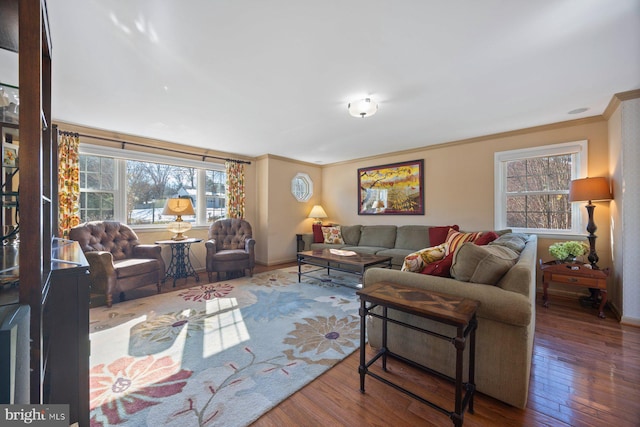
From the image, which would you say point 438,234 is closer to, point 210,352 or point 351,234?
point 351,234

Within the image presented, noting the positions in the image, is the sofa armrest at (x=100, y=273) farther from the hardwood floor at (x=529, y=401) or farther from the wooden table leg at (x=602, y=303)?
the wooden table leg at (x=602, y=303)

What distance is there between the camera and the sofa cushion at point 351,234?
5.30m

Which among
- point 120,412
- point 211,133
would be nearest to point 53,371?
point 120,412

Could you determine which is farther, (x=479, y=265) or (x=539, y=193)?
(x=539, y=193)

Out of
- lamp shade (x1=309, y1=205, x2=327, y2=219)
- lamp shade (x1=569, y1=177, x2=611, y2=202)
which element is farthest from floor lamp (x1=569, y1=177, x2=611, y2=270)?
lamp shade (x1=309, y1=205, x2=327, y2=219)

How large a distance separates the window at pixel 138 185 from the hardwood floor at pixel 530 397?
393 cm

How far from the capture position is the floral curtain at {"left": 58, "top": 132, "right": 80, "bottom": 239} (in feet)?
10.7

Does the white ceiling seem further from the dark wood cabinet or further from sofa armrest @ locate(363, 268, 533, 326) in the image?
sofa armrest @ locate(363, 268, 533, 326)

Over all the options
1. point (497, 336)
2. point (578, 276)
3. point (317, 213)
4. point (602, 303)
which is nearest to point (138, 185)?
point (317, 213)

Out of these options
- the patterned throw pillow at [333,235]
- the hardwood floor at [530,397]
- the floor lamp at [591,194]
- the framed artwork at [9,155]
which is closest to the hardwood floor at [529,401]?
the hardwood floor at [530,397]

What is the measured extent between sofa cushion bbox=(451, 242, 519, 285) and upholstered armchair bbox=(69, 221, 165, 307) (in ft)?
11.7

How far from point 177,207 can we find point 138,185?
3.06ft

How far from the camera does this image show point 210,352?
201 centimetres

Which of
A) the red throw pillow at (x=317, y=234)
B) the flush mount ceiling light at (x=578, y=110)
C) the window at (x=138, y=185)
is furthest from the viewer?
the red throw pillow at (x=317, y=234)
